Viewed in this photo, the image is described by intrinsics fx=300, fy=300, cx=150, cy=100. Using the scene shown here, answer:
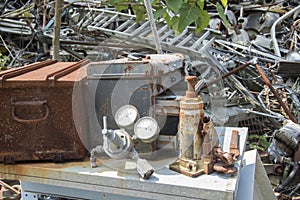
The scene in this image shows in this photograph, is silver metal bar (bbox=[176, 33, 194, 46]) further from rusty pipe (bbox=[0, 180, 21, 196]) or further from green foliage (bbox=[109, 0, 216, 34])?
rusty pipe (bbox=[0, 180, 21, 196])

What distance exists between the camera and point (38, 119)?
3.39 ft

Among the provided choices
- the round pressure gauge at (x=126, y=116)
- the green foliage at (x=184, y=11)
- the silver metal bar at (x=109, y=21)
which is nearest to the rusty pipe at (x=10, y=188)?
the round pressure gauge at (x=126, y=116)

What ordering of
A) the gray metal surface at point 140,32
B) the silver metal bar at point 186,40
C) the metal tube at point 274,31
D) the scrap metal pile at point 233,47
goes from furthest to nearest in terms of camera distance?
the metal tube at point 274,31
the silver metal bar at point 186,40
the gray metal surface at point 140,32
the scrap metal pile at point 233,47

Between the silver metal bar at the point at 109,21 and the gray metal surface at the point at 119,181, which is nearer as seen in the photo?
the gray metal surface at the point at 119,181

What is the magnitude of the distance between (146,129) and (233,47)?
9.39 ft

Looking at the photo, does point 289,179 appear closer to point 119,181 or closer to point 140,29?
point 119,181

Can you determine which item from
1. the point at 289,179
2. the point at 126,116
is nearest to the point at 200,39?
the point at 289,179

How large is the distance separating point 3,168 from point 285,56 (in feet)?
11.0

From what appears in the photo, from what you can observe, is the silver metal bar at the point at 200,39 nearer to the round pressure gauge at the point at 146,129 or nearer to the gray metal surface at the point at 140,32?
the gray metal surface at the point at 140,32

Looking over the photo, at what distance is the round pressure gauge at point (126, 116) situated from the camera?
1.00 meters

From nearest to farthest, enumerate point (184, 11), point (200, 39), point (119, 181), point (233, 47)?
point (119, 181)
point (184, 11)
point (200, 39)
point (233, 47)

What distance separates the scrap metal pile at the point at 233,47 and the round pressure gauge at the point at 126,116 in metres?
0.69

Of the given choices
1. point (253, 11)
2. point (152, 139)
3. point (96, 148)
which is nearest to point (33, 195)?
point (96, 148)

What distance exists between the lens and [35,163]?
3.50ft
